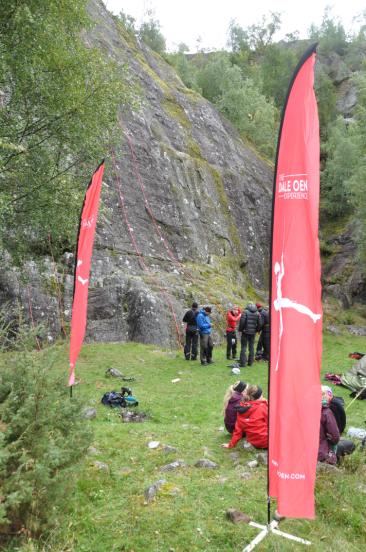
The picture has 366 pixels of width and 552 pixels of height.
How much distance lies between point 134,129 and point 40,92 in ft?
51.8

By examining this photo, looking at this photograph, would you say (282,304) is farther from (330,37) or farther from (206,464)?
(330,37)

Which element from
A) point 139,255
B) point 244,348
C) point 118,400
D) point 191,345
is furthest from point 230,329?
point 139,255

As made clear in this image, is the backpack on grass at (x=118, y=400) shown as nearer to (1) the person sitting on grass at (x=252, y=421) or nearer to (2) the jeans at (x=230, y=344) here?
(1) the person sitting on grass at (x=252, y=421)

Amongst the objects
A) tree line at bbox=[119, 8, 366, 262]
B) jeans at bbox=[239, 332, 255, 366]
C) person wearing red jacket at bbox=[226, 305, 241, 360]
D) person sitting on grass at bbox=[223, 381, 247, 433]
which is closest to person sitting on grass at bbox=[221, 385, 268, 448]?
person sitting on grass at bbox=[223, 381, 247, 433]

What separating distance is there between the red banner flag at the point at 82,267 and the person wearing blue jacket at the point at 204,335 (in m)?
6.90

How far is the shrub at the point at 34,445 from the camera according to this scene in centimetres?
435

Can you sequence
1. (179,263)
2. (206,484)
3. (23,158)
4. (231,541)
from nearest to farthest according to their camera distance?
(231,541) → (206,484) → (23,158) → (179,263)

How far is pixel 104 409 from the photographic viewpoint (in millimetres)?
10477

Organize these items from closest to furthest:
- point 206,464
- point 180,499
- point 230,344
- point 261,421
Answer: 1. point 180,499
2. point 206,464
3. point 261,421
4. point 230,344

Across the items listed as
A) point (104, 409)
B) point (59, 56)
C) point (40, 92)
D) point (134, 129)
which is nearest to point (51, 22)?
point (59, 56)

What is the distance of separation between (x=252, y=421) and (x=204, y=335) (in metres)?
8.03

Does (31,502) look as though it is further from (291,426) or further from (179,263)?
(179,263)

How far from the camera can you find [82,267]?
914 cm

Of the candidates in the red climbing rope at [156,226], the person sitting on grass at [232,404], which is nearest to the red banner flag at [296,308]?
the person sitting on grass at [232,404]
